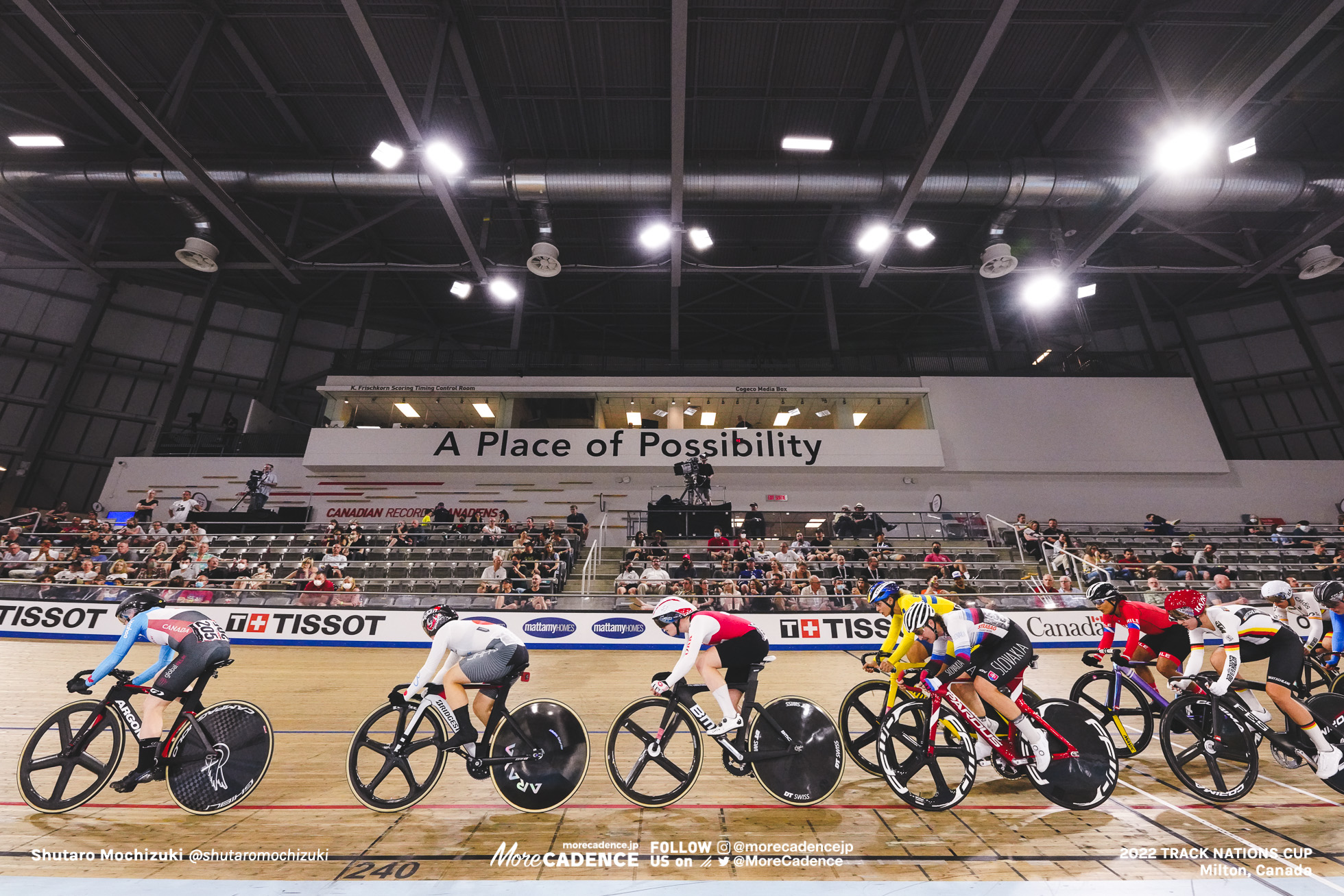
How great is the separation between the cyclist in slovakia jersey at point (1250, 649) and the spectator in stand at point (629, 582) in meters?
6.93

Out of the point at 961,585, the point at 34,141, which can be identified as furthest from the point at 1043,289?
the point at 34,141

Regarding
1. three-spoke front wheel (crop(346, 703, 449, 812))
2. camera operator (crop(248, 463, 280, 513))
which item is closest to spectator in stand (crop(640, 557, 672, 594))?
three-spoke front wheel (crop(346, 703, 449, 812))

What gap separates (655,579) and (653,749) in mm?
6293

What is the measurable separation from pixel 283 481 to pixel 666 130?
45.5 ft

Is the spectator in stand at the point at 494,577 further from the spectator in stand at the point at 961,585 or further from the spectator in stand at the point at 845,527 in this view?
the spectator in stand at the point at 961,585

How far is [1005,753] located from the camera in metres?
3.68

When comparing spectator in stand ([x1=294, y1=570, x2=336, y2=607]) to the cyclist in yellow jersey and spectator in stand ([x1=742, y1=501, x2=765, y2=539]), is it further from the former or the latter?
the cyclist in yellow jersey

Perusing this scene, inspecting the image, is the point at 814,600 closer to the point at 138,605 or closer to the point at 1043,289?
the point at 138,605

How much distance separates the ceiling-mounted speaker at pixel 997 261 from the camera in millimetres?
12352

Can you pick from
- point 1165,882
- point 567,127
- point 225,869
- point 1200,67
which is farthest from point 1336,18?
point 225,869

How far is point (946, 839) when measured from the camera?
3199 mm

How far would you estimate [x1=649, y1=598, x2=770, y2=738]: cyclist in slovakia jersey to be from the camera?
367cm

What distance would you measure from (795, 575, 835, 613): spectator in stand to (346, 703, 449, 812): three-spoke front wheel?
6.61m

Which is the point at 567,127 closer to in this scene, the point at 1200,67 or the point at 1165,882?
the point at 1200,67
